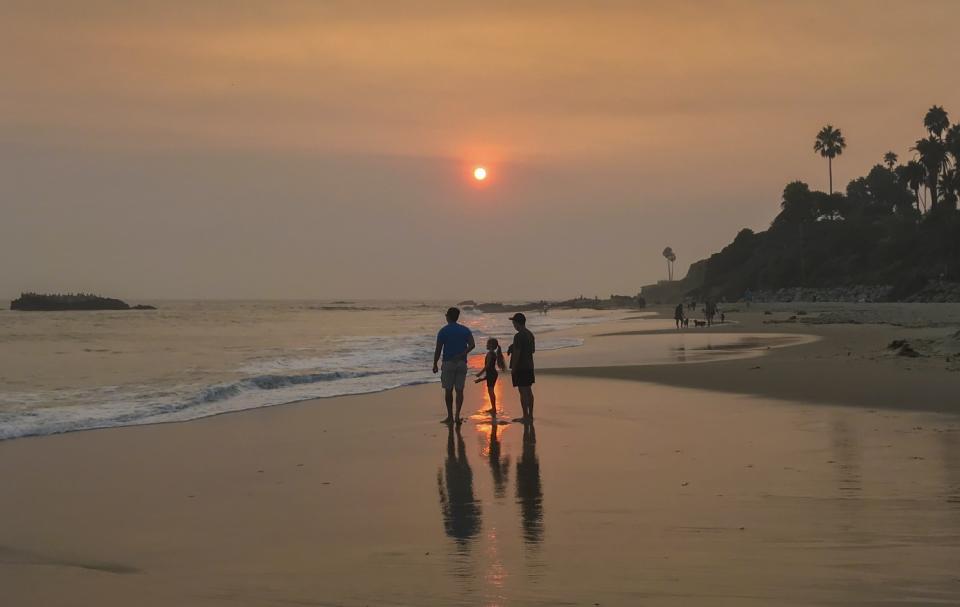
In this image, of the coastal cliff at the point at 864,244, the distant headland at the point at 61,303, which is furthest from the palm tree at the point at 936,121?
the distant headland at the point at 61,303

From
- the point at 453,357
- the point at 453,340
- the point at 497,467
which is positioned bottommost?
the point at 497,467

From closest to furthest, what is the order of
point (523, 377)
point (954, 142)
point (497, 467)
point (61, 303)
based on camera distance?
1. point (497, 467)
2. point (523, 377)
3. point (954, 142)
4. point (61, 303)

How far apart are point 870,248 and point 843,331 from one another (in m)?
80.3

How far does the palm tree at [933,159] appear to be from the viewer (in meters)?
99.1

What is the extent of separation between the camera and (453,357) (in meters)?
15.1

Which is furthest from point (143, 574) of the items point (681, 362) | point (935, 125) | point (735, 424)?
point (935, 125)

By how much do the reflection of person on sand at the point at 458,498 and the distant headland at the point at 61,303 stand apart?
13096 centimetres

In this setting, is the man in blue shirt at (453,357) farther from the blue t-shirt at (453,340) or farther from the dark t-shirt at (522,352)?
the dark t-shirt at (522,352)

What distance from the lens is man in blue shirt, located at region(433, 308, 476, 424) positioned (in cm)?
1490

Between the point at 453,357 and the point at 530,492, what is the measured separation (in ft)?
20.7

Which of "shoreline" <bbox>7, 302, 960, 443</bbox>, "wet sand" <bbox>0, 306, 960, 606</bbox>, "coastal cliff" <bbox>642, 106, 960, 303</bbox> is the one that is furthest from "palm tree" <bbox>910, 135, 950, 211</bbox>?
"wet sand" <bbox>0, 306, 960, 606</bbox>

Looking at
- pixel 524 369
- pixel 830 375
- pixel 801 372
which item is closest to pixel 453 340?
pixel 524 369

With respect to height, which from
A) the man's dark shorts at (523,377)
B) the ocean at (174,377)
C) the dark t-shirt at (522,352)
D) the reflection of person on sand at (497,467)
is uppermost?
the dark t-shirt at (522,352)

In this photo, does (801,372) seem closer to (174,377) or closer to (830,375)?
(830,375)
